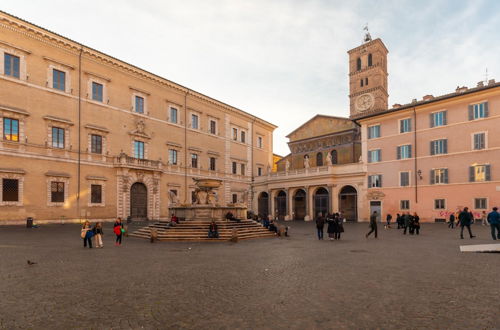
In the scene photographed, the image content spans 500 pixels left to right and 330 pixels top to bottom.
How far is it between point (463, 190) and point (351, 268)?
2668cm

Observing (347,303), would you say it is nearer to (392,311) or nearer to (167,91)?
(392,311)

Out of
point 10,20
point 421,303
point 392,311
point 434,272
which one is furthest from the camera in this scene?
point 10,20

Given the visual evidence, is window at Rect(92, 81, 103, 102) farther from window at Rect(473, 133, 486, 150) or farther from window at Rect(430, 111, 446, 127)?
window at Rect(473, 133, 486, 150)

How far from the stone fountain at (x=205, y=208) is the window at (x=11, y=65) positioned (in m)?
17.5

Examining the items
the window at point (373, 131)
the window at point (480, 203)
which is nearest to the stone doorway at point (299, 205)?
the window at point (373, 131)

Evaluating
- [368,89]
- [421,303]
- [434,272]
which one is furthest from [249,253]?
[368,89]

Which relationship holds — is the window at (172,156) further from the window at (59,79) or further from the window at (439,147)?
the window at (439,147)

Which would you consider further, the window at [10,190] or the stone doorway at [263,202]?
the stone doorway at [263,202]

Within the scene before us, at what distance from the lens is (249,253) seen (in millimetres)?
13023

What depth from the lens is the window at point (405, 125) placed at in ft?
114

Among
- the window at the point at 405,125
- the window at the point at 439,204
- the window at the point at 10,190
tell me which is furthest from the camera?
the window at the point at 405,125

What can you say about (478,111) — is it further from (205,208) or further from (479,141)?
(205,208)

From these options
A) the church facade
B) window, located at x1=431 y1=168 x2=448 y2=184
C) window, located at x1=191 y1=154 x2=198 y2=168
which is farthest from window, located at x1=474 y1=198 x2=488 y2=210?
window, located at x1=191 y1=154 x2=198 y2=168

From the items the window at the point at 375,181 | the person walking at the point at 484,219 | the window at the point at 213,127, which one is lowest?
the person walking at the point at 484,219
